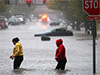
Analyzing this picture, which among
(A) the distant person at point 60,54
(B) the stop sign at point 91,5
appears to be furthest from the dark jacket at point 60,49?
(B) the stop sign at point 91,5

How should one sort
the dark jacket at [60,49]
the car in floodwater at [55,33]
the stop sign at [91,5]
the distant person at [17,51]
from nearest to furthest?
the stop sign at [91,5], the dark jacket at [60,49], the distant person at [17,51], the car in floodwater at [55,33]

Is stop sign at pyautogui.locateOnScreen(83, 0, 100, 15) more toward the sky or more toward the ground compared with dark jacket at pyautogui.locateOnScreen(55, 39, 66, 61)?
more toward the sky

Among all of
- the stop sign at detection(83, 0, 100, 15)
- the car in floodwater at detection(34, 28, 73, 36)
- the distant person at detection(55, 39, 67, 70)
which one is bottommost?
the car in floodwater at detection(34, 28, 73, 36)

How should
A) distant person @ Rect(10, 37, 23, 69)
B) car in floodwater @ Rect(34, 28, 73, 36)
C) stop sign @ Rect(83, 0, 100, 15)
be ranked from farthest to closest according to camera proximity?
1. car in floodwater @ Rect(34, 28, 73, 36)
2. distant person @ Rect(10, 37, 23, 69)
3. stop sign @ Rect(83, 0, 100, 15)

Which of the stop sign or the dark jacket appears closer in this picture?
the stop sign

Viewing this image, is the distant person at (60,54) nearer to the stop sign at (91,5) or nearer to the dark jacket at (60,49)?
the dark jacket at (60,49)

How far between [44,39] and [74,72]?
2521cm

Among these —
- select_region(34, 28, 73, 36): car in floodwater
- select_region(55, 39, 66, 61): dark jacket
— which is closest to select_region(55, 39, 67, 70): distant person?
select_region(55, 39, 66, 61): dark jacket

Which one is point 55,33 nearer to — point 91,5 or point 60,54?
point 60,54

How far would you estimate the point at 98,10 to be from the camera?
1300cm

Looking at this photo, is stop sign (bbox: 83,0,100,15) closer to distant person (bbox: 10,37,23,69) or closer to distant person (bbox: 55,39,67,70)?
distant person (bbox: 55,39,67,70)

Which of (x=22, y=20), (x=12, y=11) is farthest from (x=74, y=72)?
(x=12, y=11)

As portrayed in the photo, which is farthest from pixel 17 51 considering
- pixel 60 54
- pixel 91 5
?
pixel 91 5

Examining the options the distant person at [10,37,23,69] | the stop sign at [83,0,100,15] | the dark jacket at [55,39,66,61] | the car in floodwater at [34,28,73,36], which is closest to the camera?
the stop sign at [83,0,100,15]
